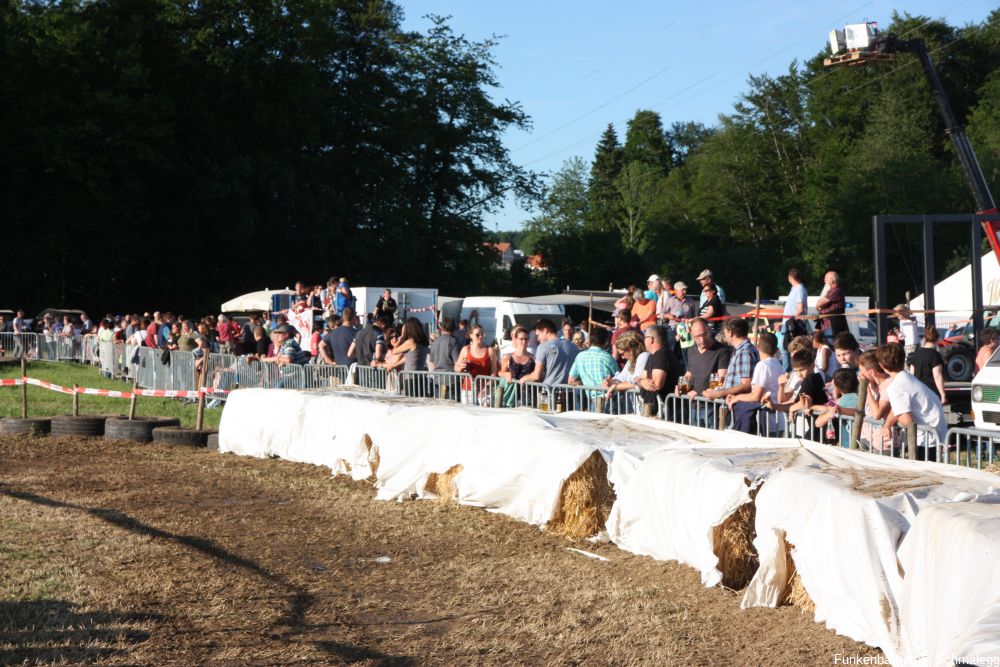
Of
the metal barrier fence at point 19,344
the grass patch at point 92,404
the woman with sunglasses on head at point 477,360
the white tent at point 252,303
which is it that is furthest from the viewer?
the white tent at point 252,303

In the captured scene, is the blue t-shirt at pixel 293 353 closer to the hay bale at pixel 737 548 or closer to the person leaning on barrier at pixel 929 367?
the person leaning on barrier at pixel 929 367

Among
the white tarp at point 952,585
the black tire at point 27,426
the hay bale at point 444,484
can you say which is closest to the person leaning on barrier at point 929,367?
the hay bale at point 444,484

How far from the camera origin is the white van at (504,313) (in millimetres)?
32219

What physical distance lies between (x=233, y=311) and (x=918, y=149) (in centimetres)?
4318

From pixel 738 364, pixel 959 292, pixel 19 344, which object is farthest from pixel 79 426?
pixel 959 292

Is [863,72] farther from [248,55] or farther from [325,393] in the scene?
[325,393]

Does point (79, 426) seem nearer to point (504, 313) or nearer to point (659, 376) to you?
point (659, 376)

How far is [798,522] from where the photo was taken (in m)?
6.52

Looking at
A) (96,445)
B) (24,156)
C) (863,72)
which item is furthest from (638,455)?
(863,72)

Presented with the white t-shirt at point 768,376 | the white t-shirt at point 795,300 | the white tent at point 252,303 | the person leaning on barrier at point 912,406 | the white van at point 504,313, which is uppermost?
the white tent at point 252,303

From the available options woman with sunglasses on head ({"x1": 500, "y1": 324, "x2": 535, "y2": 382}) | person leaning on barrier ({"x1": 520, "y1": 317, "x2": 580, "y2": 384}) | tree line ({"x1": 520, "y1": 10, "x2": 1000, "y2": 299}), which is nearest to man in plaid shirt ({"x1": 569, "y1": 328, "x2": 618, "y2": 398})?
person leaning on barrier ({"x1": 520, "y1": 317, "x2": 580, "y2": 384})

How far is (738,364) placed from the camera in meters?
10.6

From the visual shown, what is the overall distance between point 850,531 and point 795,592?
2.81ft

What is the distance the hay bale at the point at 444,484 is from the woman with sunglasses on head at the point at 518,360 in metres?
3.23
